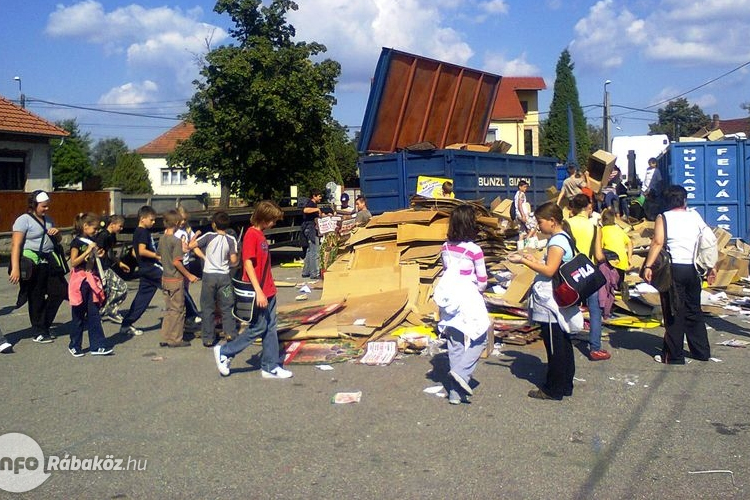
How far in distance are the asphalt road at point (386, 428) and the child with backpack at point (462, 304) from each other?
34 centimetres

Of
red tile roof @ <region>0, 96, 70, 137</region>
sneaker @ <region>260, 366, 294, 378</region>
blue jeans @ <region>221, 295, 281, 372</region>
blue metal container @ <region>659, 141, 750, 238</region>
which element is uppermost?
red tile roof @ <region>0, 96, 70, 137</region>

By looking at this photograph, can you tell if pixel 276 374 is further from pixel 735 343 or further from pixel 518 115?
pixel 518 115

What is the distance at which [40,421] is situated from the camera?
19.4 feet

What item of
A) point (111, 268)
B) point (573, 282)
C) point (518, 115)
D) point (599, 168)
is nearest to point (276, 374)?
point (573, 282)

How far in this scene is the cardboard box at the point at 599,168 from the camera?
705 inches

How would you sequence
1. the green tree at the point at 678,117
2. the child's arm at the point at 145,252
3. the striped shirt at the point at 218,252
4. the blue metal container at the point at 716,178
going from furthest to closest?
the green tree at the point at 678,117 → the blue metal container at the point at 716,178 → the child's arm at the point at 145,252 → the striped shirt at the point at 218,252

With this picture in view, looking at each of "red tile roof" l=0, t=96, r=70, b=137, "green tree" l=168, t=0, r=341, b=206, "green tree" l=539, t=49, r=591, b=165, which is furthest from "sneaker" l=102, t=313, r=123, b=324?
"green tree" l=539, t=49, r=591, b=165

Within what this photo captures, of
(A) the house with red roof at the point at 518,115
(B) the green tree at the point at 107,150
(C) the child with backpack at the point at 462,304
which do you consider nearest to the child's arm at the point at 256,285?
(C) the child with backpack at the point at 462,304

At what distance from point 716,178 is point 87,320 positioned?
12.8 meters

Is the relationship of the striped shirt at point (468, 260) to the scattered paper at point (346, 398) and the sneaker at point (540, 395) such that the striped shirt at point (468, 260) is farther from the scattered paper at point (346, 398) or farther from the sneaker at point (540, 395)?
the scattered paper at point (346, 398)

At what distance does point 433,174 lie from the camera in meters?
13.6

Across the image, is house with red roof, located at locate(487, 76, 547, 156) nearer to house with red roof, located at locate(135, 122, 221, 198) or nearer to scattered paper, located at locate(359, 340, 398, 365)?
house with red roof, located at locate(135, 122, 221, 198)

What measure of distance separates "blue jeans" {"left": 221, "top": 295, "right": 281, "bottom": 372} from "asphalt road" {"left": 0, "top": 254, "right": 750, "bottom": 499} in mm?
230

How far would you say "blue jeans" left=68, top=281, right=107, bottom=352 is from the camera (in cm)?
784
